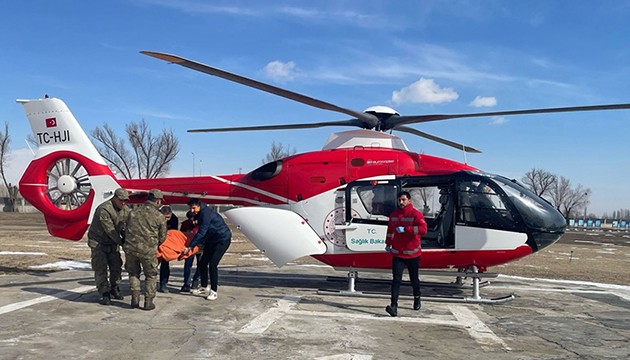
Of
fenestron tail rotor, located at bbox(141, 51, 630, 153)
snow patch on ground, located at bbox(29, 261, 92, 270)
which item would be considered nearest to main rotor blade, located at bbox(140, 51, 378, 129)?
fenestron tail rotor, located at bbox(141, 51, 630, 153)

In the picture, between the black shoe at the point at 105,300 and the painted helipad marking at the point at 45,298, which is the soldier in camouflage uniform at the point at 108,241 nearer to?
the black shoe at the point at 105,300

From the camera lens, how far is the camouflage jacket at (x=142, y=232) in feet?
23.7

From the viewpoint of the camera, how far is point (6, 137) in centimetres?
6153

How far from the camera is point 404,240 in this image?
733cm

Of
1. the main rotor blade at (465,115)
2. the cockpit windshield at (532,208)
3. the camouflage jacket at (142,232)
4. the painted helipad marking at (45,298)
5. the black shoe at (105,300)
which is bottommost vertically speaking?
the painted helipad marking at (45,298)

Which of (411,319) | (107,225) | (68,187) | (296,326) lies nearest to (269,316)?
(296,326)

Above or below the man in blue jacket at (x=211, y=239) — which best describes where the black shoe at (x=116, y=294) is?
below

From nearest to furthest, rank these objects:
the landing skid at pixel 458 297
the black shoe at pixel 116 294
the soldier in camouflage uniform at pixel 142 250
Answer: the soldier in camouflage uniform at pixel 142 250 < the black shoe at pixel 116 294 < the landing skid at pixel 458 297

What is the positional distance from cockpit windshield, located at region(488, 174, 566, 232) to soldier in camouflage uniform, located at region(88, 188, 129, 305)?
6380 millimetres

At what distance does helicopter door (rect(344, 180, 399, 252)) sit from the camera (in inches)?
355

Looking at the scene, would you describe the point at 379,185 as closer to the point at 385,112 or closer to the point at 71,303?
the point at 385,112

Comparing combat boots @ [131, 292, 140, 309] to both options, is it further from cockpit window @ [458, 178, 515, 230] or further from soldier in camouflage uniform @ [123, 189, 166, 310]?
cockpit window @ [458, 178, 515, 230]

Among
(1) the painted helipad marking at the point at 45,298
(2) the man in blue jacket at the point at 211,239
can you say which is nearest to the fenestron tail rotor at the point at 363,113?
(2) the man in blue jacket at the point at 211,239

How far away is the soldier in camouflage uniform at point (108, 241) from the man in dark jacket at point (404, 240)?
4.18 metres
